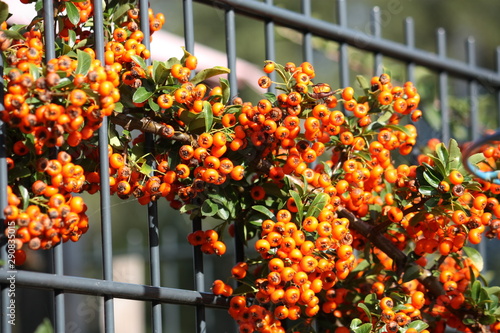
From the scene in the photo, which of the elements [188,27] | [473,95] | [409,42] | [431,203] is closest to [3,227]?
[188,27]

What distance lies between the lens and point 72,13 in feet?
6.49

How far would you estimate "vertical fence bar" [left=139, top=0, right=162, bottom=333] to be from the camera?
2.04m

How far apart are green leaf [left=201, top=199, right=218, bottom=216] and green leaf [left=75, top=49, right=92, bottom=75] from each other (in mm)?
531

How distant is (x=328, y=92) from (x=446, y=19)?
12475 millimetres

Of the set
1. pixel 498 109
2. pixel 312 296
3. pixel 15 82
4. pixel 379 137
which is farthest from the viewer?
pixel 498 109

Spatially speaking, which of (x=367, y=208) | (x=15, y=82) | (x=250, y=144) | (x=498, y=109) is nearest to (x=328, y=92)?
(x=250, y=144)

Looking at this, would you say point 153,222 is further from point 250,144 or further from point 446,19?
point 446,19

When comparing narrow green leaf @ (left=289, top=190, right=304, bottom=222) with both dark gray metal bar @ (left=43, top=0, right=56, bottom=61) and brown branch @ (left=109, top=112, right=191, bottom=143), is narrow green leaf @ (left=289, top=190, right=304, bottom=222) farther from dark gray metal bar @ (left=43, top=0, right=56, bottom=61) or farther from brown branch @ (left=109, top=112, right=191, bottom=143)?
dark gray metal bar @ (left=43, top=0, right=56, bottom=61)

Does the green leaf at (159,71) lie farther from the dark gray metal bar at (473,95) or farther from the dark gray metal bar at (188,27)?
the dark gray metal bar at (473,95)

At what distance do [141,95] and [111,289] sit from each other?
514mm

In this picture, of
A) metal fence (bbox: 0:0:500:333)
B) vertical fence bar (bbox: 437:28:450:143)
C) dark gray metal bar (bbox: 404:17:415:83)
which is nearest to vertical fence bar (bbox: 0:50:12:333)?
metal fence (bbox: 0:0:500:333)

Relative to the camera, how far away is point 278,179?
2.19 meters

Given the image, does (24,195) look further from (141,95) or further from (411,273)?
(411,273)

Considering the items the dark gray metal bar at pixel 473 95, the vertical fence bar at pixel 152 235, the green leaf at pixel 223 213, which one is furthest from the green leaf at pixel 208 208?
the dark gray metal bar at pixel 473 95
